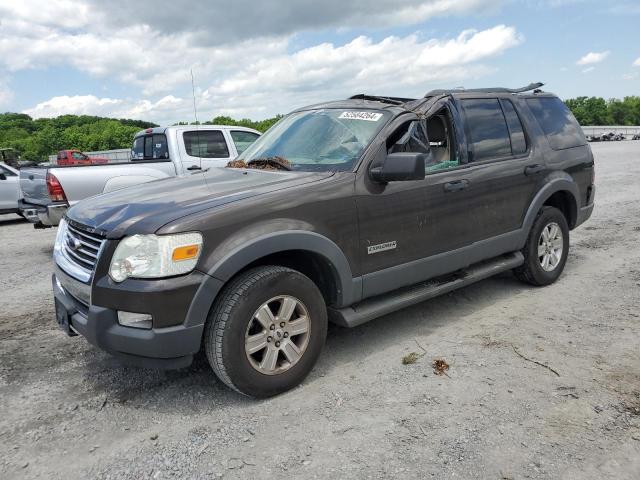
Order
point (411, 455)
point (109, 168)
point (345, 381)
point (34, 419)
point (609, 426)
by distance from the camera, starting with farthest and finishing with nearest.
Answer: point (109, 168) < point (345, 381) < point (34, 419) < point (609, 426) < point (411, 455)

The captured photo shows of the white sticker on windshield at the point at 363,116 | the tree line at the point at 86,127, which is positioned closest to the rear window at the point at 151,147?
the white sticker on windshield at the point at 363,116

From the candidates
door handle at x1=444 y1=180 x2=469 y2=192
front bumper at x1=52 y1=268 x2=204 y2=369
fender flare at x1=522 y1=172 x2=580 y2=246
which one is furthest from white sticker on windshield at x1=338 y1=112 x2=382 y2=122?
front bumper at x1=52 y1=268 x2=204 y2=369

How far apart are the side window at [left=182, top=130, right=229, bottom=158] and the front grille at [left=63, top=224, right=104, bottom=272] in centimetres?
568

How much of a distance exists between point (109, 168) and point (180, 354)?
5.64m

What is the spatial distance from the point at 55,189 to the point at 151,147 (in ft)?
8.28

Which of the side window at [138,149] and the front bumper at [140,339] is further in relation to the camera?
the side window at [138,149]

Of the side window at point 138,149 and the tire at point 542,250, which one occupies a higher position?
the side window at point 138,149

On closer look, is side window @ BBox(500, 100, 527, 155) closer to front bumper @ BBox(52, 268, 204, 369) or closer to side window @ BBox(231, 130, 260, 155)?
front bumper @ BBox(52, 268, 204, 369)

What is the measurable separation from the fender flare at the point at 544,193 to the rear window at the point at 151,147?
6244mm

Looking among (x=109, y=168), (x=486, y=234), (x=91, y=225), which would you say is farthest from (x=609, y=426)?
(x=109, y=168)

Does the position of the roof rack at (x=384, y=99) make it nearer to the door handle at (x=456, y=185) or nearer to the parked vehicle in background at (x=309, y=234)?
the parked vehicle in background at (x=309, y=234)

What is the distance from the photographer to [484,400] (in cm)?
321

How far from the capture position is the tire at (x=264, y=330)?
10.1ft

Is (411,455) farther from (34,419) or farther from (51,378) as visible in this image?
(51,378)
